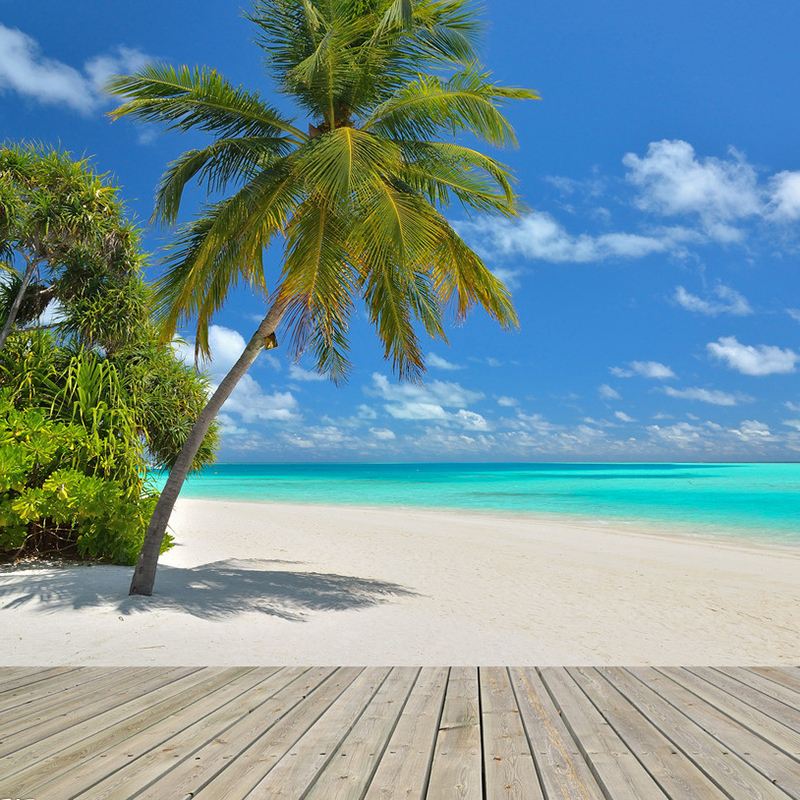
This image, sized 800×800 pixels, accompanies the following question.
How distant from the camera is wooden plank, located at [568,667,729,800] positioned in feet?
7.71

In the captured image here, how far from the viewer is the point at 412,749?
2662 mm

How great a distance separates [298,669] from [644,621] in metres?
5.75

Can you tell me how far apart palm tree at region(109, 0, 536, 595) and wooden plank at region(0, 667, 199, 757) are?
3641 millimetres

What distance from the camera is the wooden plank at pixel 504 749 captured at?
2.33 m

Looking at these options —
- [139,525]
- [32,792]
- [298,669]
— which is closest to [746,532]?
[139,525]

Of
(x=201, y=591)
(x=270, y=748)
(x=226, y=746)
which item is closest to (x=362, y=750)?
(x=270, y=748)

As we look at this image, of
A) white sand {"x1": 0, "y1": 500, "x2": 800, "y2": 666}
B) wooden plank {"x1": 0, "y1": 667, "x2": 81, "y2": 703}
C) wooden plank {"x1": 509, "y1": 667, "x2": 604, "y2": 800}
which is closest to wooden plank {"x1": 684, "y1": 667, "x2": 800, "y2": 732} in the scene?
wooden plank {"x1": 509, "y1": 667, "x2": 604, "y2": 800}

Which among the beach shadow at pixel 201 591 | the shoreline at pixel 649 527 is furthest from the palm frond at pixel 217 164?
the shoreline at pixel 649 527

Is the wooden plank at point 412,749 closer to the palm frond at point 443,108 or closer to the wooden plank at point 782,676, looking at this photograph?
the wooden plank at point 782,676

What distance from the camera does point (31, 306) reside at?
9188 mm

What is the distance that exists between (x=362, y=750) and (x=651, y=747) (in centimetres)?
127

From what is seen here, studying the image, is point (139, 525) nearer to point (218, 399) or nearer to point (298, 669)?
point (218, 399)

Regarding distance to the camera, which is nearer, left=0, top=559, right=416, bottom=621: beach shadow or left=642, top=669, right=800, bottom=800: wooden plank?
left=642, top=669, right=800, bottom=800: wooden plank

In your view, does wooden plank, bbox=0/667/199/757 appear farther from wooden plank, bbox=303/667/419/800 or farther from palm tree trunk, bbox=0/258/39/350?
palm tree trunk, bbox=0/258/39/350
